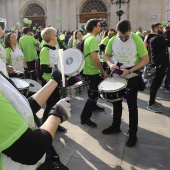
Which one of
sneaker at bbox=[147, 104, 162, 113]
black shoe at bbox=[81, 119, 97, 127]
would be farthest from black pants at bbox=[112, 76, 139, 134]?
sneaker at bbox=[147, 104, 162, 113]

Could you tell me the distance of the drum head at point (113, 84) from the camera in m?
3.18

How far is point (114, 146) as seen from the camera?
3490 mm

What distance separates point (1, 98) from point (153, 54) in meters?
4.71

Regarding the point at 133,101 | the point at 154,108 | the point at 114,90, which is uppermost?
the point at 114,90

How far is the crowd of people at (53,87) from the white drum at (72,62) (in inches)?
5.0

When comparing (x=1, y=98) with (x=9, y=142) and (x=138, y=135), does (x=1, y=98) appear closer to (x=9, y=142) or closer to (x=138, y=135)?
(x=9, y=142)

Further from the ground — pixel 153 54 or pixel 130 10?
pixel 130 10

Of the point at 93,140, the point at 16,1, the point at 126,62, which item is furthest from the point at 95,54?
the point at 16,1

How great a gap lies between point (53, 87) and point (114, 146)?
80.6 inches

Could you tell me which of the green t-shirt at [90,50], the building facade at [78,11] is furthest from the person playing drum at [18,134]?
the building facade at [78,11]

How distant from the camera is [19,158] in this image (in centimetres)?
103

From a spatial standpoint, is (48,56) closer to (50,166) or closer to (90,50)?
(90,50)

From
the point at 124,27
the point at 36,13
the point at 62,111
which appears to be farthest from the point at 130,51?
the point at 36,13

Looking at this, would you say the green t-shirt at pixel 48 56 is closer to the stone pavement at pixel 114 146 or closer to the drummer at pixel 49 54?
the drummer at pixel 49 54
